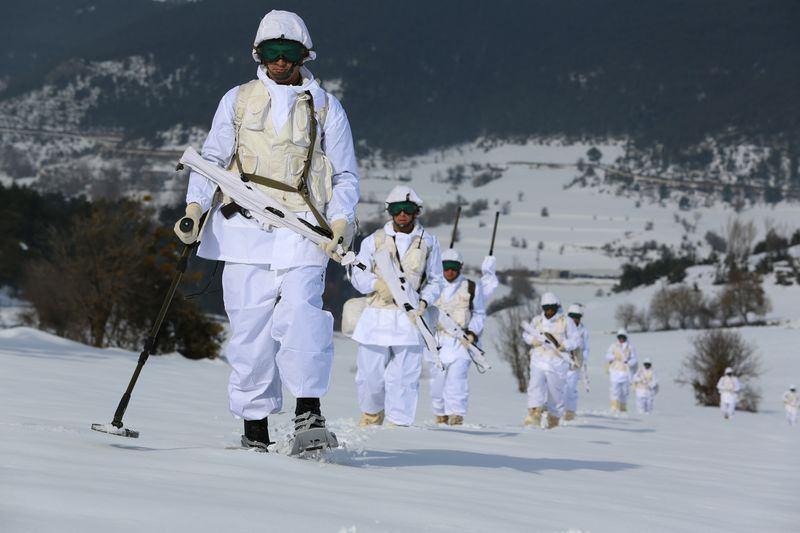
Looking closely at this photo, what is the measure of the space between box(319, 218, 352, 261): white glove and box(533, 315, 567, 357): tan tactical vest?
11.3m

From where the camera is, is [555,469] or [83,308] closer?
[555,469]

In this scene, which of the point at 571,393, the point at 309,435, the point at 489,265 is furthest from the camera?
the point at 571,393

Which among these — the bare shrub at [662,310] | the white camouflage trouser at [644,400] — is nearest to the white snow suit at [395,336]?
the white camouflage trouser at [644,400]

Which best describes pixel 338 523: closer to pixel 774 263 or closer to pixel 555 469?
pixel 555 469

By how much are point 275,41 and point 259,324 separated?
59.0 inches

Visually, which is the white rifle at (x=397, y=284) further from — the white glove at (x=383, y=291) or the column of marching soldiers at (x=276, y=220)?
the column of marching soldiers at (x=276, y=220)

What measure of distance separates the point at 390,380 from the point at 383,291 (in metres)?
0.87

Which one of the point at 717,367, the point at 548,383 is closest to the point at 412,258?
the point at 548,383

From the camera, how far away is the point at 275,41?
290 inches

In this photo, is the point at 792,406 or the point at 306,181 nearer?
the point at 306,181

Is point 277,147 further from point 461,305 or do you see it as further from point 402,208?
point 461,305

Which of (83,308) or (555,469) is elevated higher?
(83,308)

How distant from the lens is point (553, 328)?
1903cm

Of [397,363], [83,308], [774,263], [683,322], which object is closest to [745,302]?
[683,322]
